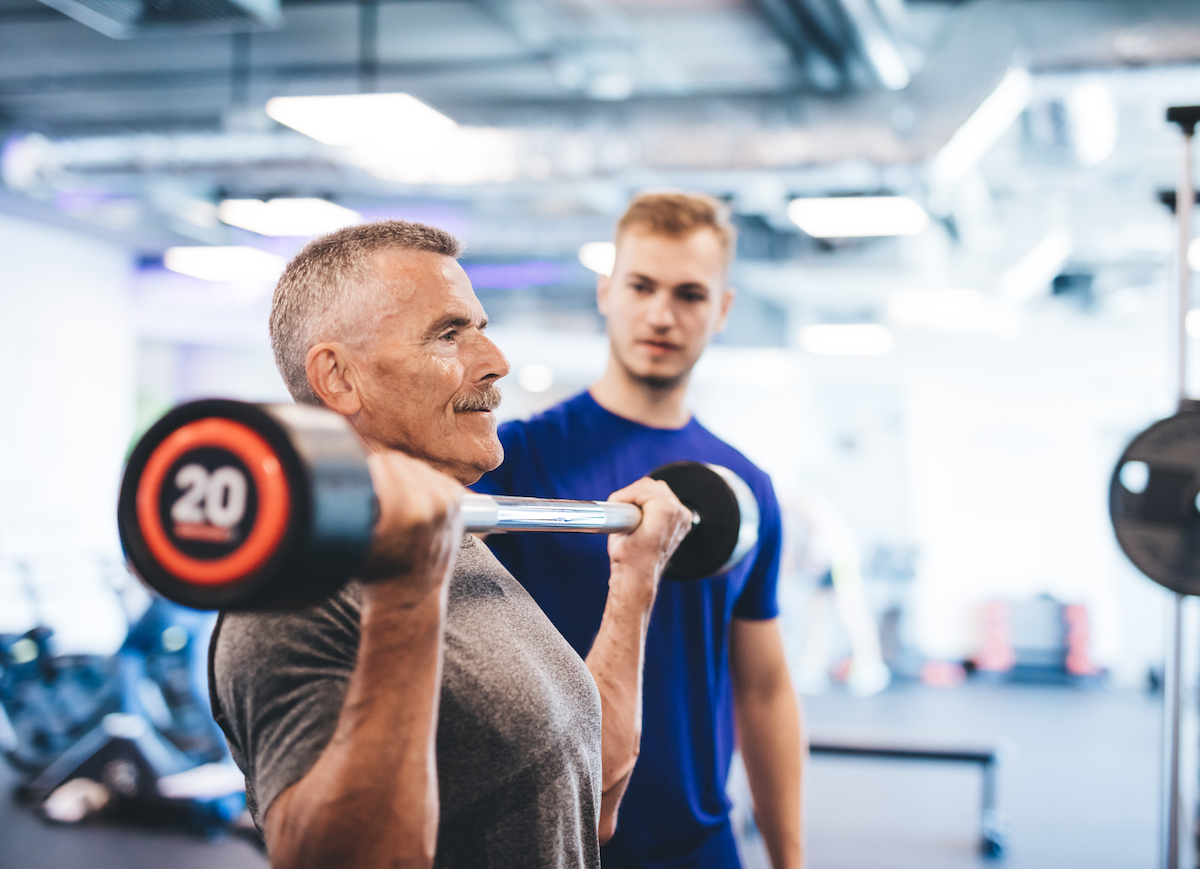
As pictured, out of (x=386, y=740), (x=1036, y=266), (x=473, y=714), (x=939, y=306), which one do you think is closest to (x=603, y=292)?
(x=473, y=714)

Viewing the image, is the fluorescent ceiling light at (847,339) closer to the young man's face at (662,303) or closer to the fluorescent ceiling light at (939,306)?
the fluorescent ceiling light at (939,306)

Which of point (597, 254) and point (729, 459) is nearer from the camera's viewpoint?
point (729, 459)

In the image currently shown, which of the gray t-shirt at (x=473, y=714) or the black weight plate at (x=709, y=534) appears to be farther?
the black weight plate at (x=709, y=534)

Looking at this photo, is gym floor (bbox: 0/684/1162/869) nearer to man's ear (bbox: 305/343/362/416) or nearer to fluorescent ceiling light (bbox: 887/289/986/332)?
fluorescent ceiling light (bbox: 887/289/986/332)

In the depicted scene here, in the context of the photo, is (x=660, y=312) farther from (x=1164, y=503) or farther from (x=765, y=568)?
(x=1164, y=503)

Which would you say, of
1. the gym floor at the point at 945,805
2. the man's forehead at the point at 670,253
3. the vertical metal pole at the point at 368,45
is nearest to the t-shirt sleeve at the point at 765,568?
the man's forehead at the point at 670,253

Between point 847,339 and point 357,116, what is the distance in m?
6.45

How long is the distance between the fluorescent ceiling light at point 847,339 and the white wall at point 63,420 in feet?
18.7

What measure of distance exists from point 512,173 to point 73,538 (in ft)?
14.3

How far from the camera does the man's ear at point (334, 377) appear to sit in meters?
1.00

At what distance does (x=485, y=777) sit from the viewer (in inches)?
34.6

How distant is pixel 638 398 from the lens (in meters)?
1.64

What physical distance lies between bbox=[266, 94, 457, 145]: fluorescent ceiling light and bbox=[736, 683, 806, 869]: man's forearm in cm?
247

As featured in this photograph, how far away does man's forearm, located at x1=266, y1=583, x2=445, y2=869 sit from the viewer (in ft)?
2.39
